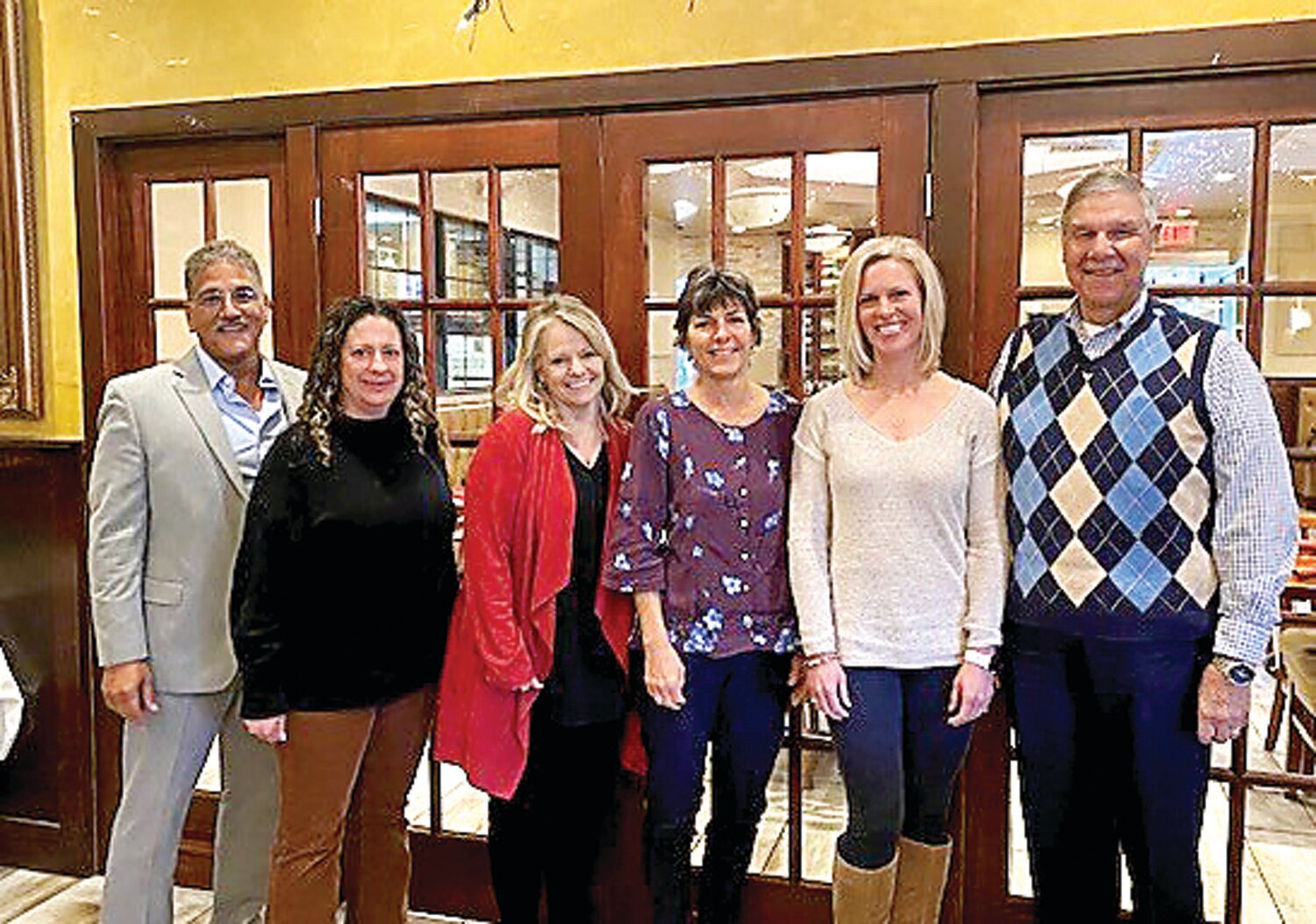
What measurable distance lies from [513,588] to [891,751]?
77 cm

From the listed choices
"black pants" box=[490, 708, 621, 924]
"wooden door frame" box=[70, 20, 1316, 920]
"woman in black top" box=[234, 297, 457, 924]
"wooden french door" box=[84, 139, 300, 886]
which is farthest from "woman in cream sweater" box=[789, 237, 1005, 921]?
"wooden french door" box=[84, 139, 300, 886]

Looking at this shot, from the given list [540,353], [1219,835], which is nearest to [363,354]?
[540,353]

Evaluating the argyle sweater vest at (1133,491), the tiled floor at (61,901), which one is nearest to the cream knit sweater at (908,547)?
the argyle sweater vest at (1133,491)

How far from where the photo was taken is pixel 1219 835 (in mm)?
2686

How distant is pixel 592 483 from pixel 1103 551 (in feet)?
3.06

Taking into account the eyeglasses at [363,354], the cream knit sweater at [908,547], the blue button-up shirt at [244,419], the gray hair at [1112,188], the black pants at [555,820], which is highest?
the gray hair at [1112,188]

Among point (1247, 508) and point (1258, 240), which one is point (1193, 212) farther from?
point (1247, 508)

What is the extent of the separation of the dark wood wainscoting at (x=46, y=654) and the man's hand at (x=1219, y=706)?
2.68 metres

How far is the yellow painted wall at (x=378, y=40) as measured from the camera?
240cm

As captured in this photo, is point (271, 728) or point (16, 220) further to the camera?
point (16, 220)

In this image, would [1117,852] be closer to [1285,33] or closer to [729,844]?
[729,844]

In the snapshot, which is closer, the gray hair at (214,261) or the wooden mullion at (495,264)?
the gray hair at (214,261)

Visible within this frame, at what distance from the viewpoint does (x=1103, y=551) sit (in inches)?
77.7

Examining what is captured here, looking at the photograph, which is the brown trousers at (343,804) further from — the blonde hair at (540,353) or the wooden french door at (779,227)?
the wooden french door at (779,227)
